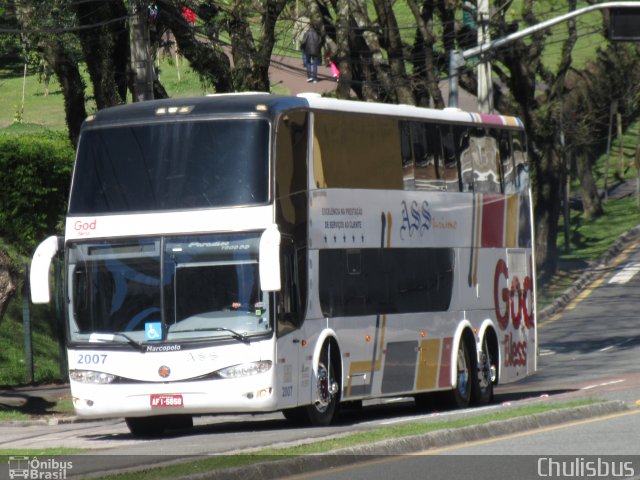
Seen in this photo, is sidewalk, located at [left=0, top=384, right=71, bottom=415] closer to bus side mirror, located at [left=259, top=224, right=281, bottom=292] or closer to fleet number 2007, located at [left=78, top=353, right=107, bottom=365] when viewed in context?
fleet number 2007, located at [left=78, top=353, right=107, bottom=365]

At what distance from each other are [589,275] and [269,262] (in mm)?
30724


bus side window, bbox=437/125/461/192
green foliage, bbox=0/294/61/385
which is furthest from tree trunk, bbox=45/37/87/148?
bus side window, bbox=437/125/461/192

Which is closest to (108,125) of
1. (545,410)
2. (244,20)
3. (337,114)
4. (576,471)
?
(337,114)

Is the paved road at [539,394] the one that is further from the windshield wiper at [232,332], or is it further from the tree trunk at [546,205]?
the tree trunk at [546,205]

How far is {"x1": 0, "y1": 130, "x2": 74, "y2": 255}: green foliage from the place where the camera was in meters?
26.7

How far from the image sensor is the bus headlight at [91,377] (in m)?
15.5

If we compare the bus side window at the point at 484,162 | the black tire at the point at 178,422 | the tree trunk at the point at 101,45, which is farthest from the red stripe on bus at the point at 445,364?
the tree trunk at the point at 101,45

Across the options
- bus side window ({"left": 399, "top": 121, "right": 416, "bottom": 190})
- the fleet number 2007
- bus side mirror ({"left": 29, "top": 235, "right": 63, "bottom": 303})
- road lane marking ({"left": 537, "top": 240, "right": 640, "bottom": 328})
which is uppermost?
bus side window ({"left": 399, "top": 121, "right": 416, "bottom": 190})

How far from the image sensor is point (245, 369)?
15.1 m

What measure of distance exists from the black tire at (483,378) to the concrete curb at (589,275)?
16.6 metres

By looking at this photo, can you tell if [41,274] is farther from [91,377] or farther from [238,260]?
[238,260]

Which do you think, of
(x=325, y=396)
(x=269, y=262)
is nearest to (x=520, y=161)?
(x=325, y=396)

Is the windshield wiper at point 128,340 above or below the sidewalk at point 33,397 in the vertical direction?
above

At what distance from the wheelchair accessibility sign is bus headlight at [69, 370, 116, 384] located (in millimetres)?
632
